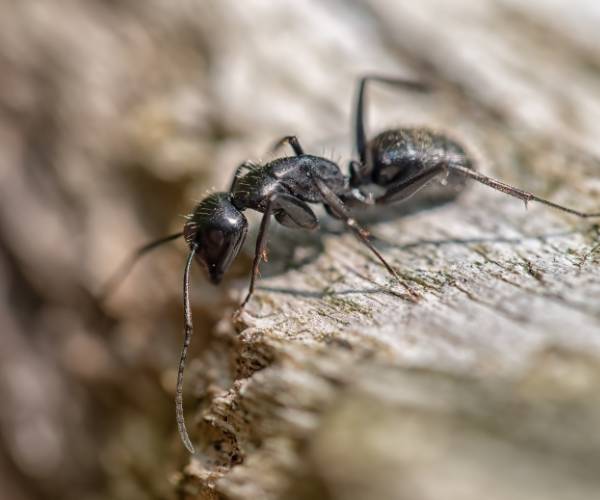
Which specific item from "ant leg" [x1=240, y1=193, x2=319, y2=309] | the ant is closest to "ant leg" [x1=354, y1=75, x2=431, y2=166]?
the ant

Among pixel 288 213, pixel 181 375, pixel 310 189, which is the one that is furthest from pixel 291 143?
pixel 181 375

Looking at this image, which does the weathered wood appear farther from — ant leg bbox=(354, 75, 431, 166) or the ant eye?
ant leg bbox=(354, 75, 431, 166)

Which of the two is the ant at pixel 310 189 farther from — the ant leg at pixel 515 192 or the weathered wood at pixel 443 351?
the weathered wood at pixel 443 351

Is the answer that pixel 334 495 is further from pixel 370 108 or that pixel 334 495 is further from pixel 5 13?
pixel 5 13

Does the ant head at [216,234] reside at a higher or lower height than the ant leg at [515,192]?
lower

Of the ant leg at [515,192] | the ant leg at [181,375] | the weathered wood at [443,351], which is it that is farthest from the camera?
the ant leg at [515,192]

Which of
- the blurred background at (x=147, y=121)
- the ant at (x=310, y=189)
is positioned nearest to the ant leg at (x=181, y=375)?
the ant at (x=310, y=189)

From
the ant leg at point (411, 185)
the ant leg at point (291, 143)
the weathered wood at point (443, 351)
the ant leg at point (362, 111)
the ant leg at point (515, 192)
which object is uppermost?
the ant leg at point (362, 111)
